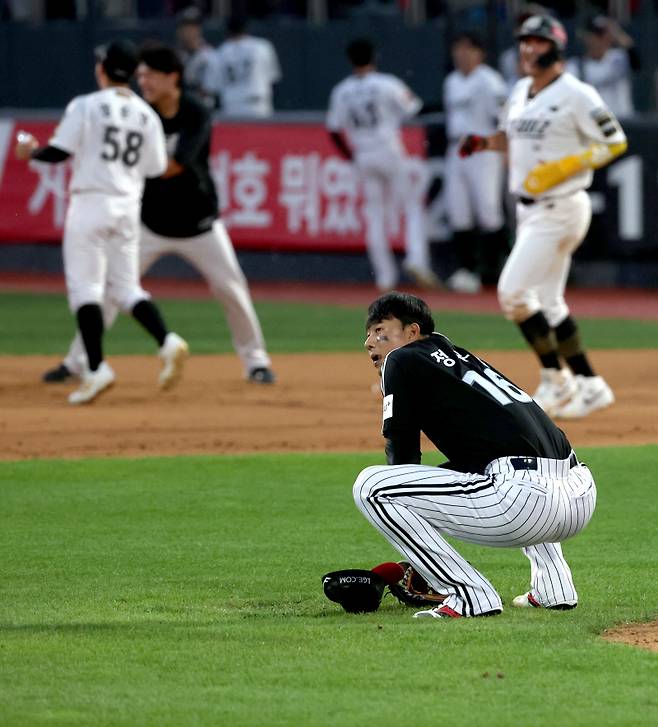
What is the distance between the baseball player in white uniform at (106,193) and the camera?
A: 11500mm

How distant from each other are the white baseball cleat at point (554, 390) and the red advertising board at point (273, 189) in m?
9.40

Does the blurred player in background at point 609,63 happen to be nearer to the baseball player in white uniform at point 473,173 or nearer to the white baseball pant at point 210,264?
the baseball player in white uniform at point 473,173

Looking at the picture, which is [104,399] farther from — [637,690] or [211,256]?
[637,690]

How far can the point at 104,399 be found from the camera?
40.7 ft

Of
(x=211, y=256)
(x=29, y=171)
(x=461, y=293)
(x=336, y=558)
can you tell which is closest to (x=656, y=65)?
(x=461, y=293)

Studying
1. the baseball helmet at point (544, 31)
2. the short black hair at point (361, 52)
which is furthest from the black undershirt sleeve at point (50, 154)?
the short black hair at point (361, 52)

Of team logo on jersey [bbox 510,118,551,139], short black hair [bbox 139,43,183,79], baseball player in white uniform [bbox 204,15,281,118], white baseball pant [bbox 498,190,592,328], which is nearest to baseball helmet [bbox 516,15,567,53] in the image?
team logo on jersey [bbox 510,118,551,139]

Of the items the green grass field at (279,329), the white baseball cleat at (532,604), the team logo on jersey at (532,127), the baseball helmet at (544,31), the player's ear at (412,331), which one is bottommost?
the green grass field at (279,329)

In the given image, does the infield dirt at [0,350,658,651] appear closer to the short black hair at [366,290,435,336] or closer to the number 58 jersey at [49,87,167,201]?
the number 58 jersey at [49,87,167,201]

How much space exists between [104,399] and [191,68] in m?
10.2

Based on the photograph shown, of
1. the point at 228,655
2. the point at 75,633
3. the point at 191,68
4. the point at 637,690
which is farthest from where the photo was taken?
the point at 191,68

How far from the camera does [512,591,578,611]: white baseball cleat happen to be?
20.4 feet

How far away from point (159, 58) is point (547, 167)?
2926mm

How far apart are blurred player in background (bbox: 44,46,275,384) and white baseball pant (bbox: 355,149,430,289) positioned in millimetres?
7497
